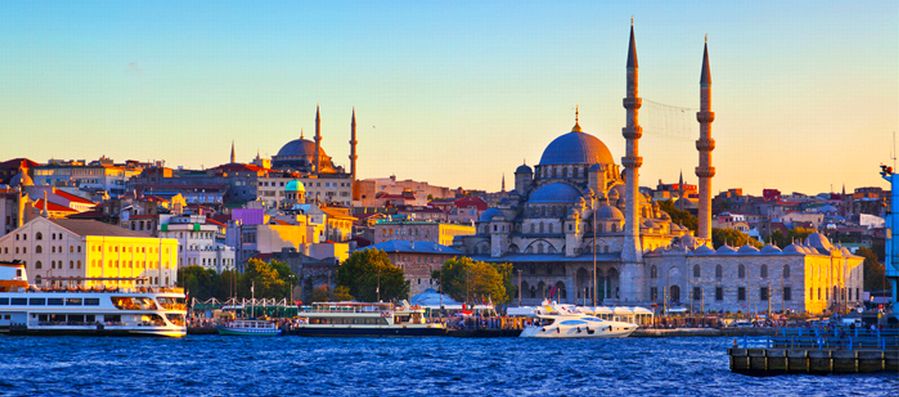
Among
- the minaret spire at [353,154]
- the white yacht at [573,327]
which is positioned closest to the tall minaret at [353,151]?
the minaret spire at [353,154]

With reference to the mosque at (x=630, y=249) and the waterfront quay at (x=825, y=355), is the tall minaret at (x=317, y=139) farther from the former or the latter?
the waterfront quay at (x=825, y=355)

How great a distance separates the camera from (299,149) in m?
166

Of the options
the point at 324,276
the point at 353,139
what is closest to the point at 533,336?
the point at 324,276

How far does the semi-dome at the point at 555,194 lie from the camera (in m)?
110

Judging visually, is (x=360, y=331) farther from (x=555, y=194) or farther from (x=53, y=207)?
(x=53, y=207)

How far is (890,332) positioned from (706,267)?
173 ft

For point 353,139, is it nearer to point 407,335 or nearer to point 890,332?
point 407,335

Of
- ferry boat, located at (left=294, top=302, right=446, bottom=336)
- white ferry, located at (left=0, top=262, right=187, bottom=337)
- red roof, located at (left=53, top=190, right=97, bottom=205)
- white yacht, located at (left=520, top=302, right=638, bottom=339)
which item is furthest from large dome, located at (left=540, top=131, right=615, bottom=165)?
white ferry, located at (left=0, top=262, right=187, bottom=337)

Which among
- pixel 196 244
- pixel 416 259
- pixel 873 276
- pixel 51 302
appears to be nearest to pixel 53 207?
pixel 196 244

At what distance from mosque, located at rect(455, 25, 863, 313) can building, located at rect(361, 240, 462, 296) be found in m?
2.44

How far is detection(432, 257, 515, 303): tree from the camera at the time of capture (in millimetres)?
97250

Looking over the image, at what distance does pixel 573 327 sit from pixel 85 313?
1915 centimetres

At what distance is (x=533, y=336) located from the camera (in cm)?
7856

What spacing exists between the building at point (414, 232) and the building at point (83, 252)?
883 inches
